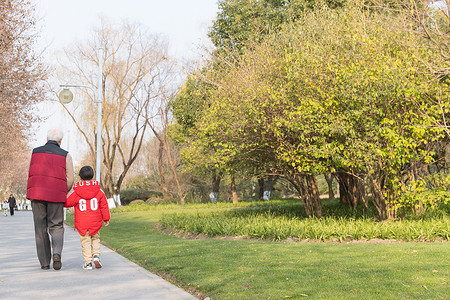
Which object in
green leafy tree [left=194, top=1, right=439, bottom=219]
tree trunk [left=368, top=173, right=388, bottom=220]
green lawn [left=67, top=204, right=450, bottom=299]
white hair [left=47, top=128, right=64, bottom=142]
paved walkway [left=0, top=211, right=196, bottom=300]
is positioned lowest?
green lawn [left=67, top=204, right=450, bottom=299]

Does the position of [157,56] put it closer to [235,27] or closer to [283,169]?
[235,27]

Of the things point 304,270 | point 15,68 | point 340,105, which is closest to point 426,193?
point 340,105

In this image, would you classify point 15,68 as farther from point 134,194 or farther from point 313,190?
point 134,194

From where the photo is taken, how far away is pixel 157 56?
124 ft

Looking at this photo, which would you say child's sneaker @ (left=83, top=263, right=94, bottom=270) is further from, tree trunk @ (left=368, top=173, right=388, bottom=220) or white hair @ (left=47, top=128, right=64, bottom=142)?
tree trunk @ (left=368, top=173, right=388, bottom=220)

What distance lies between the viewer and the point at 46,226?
294 inches

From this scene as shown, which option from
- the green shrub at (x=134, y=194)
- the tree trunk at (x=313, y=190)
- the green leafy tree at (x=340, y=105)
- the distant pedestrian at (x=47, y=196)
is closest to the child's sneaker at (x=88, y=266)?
the distant pedestrian at (x=47, y=196)

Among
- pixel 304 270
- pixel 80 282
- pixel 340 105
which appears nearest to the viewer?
pixel 80 282

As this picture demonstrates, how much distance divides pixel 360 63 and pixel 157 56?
27261 millimetres

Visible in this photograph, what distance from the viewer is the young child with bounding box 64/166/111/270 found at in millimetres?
7508

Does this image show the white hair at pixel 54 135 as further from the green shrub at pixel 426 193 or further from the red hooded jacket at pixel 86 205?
the green shrub at pixel 426 193

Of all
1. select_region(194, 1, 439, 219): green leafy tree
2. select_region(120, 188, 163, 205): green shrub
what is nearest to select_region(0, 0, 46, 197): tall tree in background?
select_region(194, 1, 439, 219): green leafy tree

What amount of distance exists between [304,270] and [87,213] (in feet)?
11.0

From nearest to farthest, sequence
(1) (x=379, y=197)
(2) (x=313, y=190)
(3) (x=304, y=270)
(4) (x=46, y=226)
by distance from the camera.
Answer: (3) (x=304, y=270) < (4) (x=46, y=226) < (1) (x=379, y=197) < (2) (x=313, y=190)
